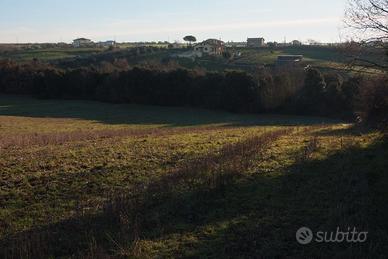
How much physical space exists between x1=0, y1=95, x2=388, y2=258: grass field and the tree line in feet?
127

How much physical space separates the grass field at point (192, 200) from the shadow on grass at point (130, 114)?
119 ft

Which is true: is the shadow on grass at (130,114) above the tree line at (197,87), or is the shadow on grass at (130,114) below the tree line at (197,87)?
below

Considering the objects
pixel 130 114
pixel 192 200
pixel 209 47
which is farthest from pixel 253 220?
pixel 209 47

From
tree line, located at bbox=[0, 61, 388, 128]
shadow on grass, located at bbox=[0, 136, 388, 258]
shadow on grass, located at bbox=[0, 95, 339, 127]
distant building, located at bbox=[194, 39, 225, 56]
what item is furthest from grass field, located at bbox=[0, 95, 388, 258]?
distant building, located at bbox=[194, 39, 225, 56]

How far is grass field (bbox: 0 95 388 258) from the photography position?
1008cm

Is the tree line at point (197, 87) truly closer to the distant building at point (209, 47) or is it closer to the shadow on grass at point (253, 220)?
the shadow on grass at point (253, 220)

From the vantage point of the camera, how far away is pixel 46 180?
53.0 ft

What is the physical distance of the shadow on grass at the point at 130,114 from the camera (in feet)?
192

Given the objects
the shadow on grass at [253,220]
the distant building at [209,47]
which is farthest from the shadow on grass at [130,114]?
the distant building at [209,47]

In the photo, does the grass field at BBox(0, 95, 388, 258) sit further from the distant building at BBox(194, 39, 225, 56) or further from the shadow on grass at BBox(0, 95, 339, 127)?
the distant building at BBox(194, 39, 225, 56)

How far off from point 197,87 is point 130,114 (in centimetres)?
1148

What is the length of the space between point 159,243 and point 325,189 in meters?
5.41

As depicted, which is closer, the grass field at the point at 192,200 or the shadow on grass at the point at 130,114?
the grass field at the point at 192,200

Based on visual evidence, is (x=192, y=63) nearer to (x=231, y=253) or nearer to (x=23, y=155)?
(x=23, y=155)
